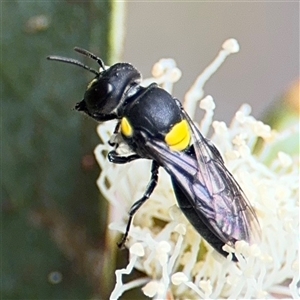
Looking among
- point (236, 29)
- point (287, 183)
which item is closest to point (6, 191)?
point (287, 183)

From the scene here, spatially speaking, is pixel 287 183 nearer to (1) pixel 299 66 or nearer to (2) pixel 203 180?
(2) pixel 203 180

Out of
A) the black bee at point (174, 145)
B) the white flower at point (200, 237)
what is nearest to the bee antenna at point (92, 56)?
the black bee at point (174, 145)

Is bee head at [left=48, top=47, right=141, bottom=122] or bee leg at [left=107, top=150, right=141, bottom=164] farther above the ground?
bee head at [left=48, top=47, right=141, bottom=122]

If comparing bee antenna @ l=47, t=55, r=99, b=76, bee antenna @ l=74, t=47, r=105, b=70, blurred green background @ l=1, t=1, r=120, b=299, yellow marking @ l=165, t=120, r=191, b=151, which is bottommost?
blurred green background @ l=1, t=1, r=120, b=299

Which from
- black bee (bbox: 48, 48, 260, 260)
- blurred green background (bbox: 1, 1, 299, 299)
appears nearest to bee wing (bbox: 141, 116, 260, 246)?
black bee (bbox: 48, 48, 260, 260)

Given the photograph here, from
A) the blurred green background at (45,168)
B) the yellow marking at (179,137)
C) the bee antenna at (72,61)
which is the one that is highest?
the bee antenna at (72,61)

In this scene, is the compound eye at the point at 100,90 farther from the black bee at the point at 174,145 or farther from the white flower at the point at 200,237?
the white flower at the point at 200,237

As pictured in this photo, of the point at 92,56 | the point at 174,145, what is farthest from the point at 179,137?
the point at 92,56

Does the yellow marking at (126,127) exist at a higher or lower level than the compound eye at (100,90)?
lower

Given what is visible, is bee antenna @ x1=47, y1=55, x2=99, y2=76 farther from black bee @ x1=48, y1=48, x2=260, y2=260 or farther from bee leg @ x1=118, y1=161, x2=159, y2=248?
bee leg @ x1=118, y1=161, x2=159, y2=248
